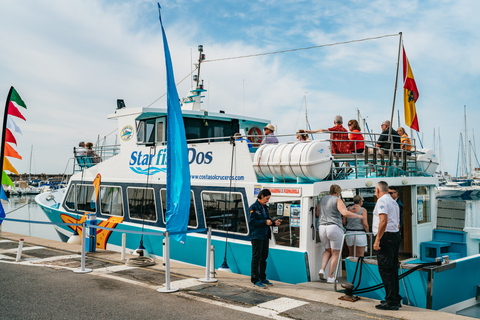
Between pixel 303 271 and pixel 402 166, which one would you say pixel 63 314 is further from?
pixel 402 166

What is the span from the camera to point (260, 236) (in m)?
7.19

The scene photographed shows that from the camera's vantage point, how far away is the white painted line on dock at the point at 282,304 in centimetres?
583

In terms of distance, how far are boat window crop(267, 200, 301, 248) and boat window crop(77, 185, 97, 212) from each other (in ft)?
22.0

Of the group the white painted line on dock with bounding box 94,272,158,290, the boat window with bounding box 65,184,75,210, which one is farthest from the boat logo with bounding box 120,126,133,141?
the white painted line on dock with bounding box 94,272,158,290

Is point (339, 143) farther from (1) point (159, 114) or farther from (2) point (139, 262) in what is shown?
(1) point (159, 114)

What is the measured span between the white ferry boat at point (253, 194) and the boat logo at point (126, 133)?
0.10ft

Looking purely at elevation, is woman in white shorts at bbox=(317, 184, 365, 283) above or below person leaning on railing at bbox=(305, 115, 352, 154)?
below

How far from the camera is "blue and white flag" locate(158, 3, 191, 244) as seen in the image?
22.8 feet

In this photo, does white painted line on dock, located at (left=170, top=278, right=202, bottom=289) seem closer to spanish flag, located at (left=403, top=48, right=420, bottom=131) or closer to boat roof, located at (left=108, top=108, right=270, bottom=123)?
boat roof, located at (left=108, top=108, right=270, bottom=123)

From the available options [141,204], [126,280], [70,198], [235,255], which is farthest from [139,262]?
[70,198]

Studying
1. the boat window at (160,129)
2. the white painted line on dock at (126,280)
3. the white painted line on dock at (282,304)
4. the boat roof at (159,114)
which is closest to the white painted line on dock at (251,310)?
the white painted line on dock at (282,304)

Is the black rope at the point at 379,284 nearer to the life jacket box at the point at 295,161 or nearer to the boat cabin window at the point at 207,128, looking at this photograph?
the life jacket box at the point at 295,161

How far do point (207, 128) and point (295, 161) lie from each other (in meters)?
4.87

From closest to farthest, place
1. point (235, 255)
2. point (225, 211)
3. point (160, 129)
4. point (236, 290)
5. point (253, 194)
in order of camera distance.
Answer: point (236, 290)
point (253, 194)
point (235, 255)
point (225, 211)
point (160, 129)
